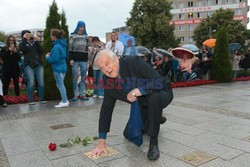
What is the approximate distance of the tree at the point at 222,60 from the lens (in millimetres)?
13227

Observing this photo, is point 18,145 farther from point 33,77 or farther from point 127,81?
point 33,77

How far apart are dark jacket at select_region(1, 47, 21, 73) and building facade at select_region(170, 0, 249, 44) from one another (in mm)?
63765

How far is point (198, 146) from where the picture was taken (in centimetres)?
398

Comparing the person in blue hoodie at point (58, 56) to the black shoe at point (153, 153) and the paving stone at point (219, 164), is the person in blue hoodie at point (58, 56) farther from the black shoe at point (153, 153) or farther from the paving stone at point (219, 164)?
the paving stone at point (219, 164)

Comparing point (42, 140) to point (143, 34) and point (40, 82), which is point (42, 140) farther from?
point (143, 34)

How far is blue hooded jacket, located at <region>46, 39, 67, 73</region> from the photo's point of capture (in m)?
7.06

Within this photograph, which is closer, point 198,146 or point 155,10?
point 198,146

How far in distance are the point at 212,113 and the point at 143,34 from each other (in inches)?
1466

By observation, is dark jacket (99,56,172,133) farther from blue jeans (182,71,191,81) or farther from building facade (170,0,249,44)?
building facade (170,0,249,44)

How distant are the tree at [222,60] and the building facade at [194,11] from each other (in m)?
57.2

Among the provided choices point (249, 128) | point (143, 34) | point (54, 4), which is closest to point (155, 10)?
point (143, 34)

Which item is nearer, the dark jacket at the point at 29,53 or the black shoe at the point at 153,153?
the black shoe at the point at 153,153

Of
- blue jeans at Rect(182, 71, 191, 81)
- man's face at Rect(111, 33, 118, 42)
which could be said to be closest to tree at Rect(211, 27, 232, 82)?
blue jeans at Rect(182, 71, 191, 81)

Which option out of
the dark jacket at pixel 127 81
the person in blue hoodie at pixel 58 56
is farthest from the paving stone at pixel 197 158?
the person in blue hoodie at pixel 58 56
